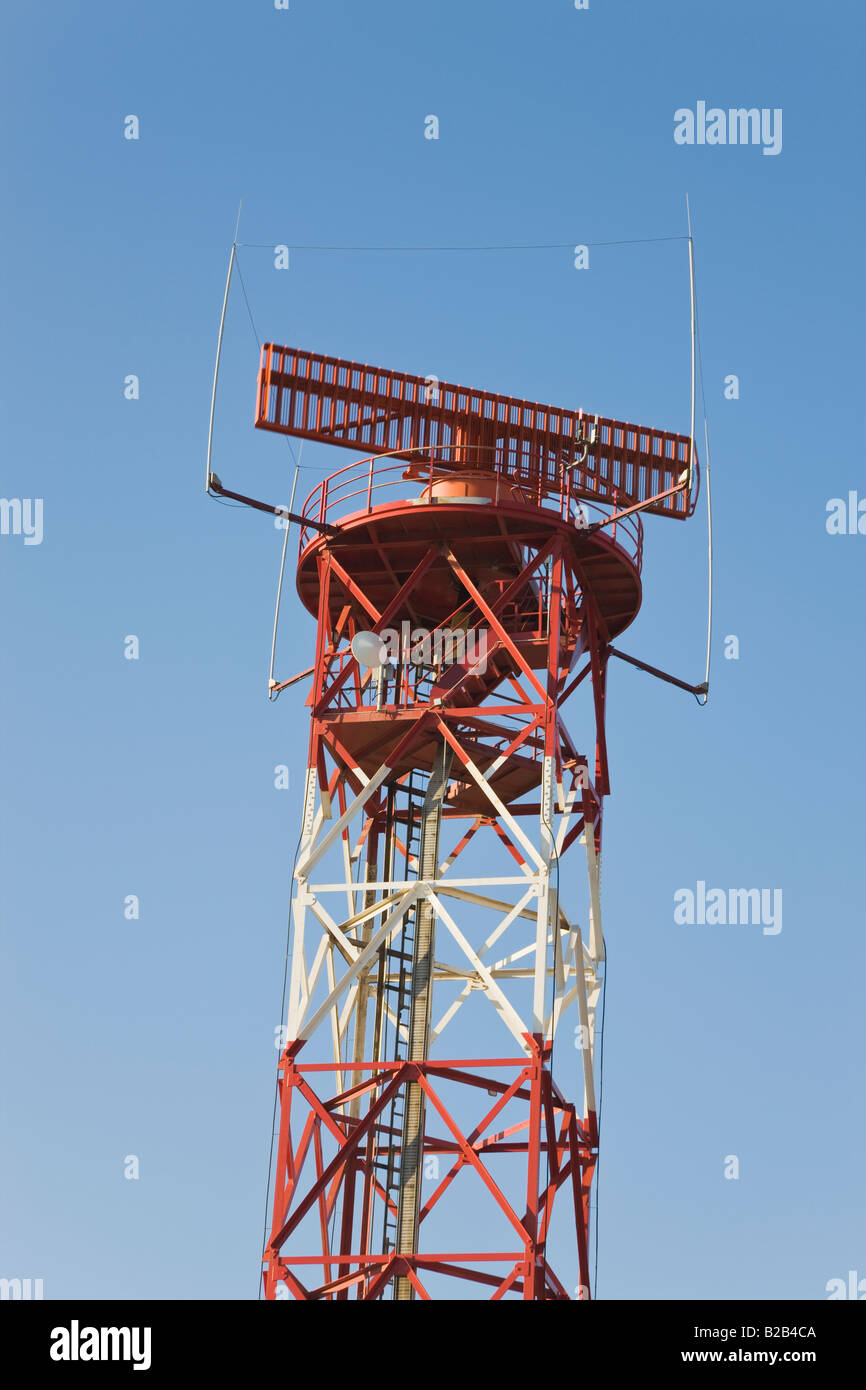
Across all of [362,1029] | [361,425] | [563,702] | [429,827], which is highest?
[361,425]

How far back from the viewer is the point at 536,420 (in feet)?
168

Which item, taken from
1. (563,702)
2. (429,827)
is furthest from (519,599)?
(429,827)

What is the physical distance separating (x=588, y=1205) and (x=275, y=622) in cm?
1559

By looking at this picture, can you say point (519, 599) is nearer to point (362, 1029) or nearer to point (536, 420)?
point (536, 420)
